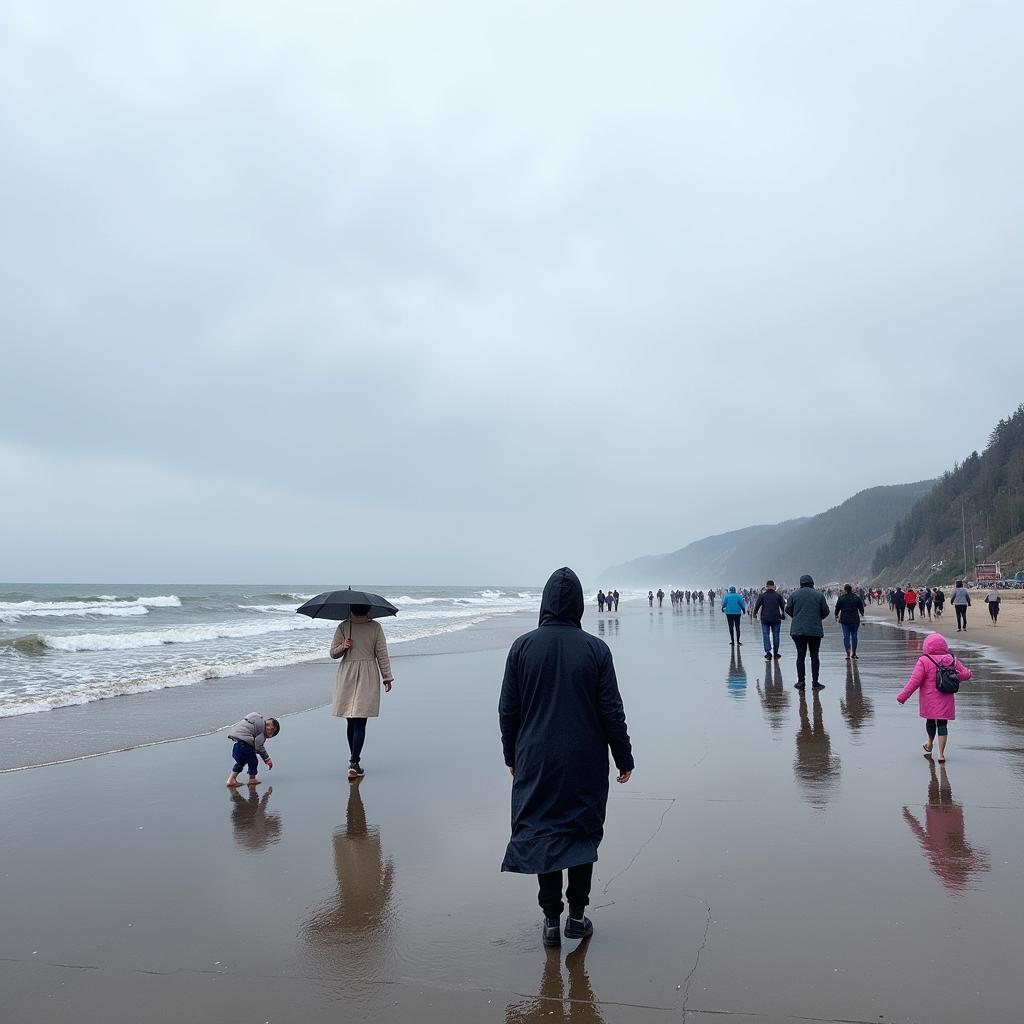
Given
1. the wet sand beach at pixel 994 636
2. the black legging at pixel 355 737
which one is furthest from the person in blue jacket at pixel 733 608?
the black legging at pixel 355 737

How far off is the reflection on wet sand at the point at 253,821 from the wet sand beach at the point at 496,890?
29mm

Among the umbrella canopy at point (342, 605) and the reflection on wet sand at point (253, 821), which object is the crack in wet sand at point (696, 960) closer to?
the reflection on wet sand at point (253, 821)

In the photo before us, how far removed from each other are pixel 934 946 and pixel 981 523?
114291 mm

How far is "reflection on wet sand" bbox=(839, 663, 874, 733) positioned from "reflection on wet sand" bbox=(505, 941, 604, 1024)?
22.1ft

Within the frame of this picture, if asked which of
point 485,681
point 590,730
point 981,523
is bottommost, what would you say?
point 485,681

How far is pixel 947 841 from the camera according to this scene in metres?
5.34

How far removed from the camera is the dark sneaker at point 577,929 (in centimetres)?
406

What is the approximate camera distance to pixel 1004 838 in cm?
539

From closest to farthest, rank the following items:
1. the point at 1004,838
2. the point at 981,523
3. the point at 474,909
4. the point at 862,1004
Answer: the point at 862,1004 < the point at 474,909 < the point at 1004,838 < the point at 981,523

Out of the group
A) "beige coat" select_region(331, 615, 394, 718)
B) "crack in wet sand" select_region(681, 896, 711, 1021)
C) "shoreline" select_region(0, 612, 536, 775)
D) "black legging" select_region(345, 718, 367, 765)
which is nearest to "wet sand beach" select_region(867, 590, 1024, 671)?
"beige coat" select_region(331, 615, 394, 718)

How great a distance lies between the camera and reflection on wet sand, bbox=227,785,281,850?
5824 millimetres

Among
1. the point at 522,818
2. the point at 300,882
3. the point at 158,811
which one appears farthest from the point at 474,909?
the point at 158,811

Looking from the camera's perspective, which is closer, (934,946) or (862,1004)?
(862,1004)

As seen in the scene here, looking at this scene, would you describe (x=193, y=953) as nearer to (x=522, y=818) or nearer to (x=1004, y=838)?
(x=522, y=818)
